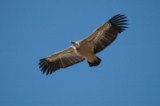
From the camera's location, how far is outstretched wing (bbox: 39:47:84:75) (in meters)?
25.5

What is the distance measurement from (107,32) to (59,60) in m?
2.89

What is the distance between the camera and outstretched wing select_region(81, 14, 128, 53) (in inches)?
957

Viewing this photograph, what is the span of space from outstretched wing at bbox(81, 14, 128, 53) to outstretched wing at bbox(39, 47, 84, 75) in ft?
4.17

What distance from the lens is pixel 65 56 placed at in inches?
1007

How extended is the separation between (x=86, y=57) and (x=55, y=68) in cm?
208

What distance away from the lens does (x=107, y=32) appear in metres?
24.5

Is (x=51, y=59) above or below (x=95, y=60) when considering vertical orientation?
above

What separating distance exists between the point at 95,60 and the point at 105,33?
1354mm

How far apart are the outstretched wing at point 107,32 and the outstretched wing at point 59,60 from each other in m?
1.27

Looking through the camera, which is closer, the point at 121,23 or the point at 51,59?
the point at 121,23

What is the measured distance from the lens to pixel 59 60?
25734 millimetres

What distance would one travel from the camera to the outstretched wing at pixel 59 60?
25.5 meters

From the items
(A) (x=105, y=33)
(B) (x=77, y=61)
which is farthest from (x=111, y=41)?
(B) (x=77, y=61)

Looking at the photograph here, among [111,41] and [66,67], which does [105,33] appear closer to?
[111,41]
